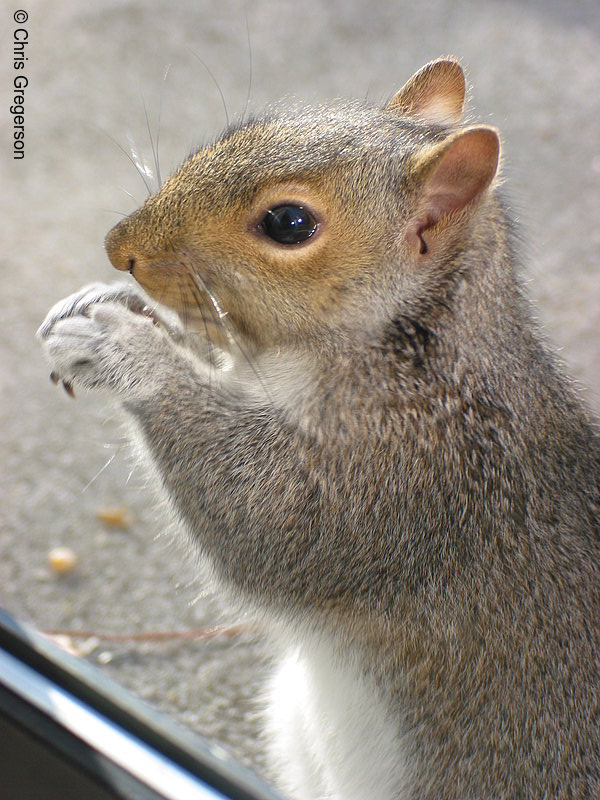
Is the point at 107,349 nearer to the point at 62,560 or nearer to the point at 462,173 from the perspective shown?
the point at 462,173

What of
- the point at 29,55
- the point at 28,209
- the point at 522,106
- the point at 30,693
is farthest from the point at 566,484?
the point at 29,55

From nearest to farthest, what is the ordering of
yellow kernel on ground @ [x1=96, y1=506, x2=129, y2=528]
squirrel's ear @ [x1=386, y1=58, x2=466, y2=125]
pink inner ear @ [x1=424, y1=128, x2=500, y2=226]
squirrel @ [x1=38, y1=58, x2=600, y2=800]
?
pink inner ear @ [x1=424, y1=128, x2=500, y2=226]
squirrel @ [x1=38, y1=58, x2=600, y2=800]
squirrel's ear @ [x1=386, y1=58, x2=466, y2=125]
yellow kernel on ground @ [x1=96, y1=506, x2=129, y2=528]

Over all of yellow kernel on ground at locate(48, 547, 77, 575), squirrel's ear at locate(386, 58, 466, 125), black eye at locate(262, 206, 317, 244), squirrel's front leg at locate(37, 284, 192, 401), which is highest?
squirrel's ear at locate(386, 58, 466, 125)

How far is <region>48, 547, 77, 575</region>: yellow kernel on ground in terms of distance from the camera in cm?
185

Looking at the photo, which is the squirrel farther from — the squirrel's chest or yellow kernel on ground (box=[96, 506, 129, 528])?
yellow kernel on ground (box=[96, 506, 129, 528])

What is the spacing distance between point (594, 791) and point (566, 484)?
1.23 feet

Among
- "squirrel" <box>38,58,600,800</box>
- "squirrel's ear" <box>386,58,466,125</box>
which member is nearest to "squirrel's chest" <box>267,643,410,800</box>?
"squirrel" <box>38,58,600,800</box>

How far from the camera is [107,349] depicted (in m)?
1.26

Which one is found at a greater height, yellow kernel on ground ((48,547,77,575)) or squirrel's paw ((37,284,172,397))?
squirrel's paw ((37,284,172,397))

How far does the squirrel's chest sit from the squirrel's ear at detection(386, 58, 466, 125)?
0.77 metres

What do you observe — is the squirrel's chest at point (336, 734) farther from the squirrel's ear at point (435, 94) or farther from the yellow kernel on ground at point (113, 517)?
the squirrel's ear at point (435, 94)

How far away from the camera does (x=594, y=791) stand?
1125mm

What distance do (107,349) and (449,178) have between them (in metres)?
0.51

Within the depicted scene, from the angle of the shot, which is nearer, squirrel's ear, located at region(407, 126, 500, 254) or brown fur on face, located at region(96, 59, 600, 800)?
squirrel's ear, located at region(407, 126, 500, 254)
